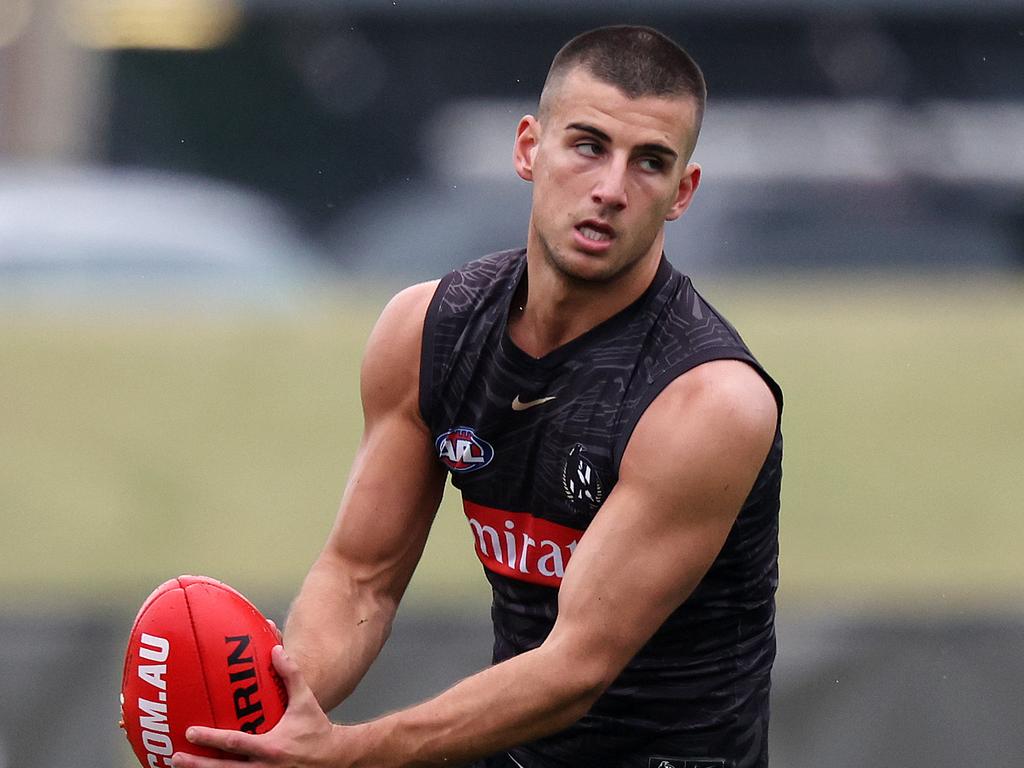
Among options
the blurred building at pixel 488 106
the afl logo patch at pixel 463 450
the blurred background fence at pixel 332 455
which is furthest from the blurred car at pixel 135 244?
the afl logo patch at pixel 463 450

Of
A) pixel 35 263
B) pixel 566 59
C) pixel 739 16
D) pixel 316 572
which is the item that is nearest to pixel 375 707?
pixel 316 572

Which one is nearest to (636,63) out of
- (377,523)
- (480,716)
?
(377,523)

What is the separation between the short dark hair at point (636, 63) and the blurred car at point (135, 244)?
5879mm

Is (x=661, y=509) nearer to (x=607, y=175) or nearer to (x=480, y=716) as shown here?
(x=480, y=716)

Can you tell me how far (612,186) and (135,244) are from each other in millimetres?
7582

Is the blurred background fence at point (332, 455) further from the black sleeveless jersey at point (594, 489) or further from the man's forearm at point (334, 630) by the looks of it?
the black sleeveless jersey at point (594, 489)

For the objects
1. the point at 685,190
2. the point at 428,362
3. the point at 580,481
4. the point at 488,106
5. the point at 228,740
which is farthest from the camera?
the point at 488,106

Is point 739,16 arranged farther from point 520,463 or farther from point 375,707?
point 520,463

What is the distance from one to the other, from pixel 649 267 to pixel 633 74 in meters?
0.43

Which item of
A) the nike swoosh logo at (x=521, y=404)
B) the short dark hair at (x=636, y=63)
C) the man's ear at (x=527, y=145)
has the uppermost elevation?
the short dark hair at (x=636, y=63)

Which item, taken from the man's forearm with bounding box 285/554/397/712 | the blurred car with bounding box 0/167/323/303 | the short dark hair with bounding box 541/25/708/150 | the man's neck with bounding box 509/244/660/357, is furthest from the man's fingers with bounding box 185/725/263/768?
the blurred car with bounding box 0/167/323/303

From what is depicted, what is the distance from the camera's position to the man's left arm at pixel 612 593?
12.6ft

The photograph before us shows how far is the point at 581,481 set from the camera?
4109 millimetres

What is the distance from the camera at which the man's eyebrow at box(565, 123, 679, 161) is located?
4.04 meters
